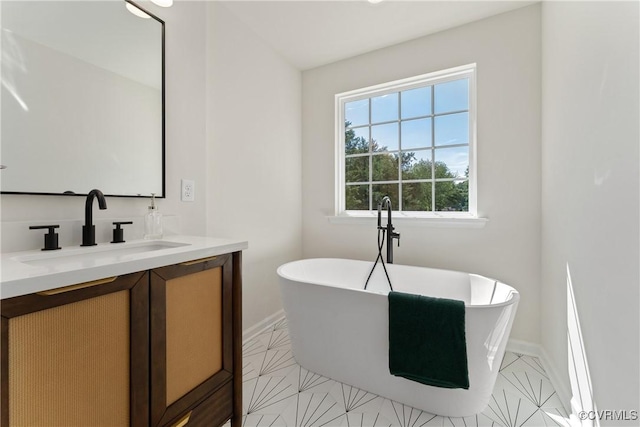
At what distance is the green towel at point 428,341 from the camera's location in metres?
1.32

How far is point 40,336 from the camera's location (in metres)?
0.69

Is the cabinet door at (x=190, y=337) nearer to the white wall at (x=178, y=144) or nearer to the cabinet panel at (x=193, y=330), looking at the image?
the cabinet panel at (x=193, y=330)

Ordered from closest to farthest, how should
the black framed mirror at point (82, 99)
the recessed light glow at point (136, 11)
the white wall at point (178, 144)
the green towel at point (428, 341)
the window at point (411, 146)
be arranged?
the black framed mirror at point (82, 99) < the white wall at point (178, 144) < the green towel at point (428, 341) < the recessed light glow at point (136, 11) < the window at point (411, 146)

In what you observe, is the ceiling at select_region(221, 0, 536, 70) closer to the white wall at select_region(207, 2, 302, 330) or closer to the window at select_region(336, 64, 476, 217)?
the white wall at select_region(207, 2, 302, 330)

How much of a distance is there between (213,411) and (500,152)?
2400 millimetres

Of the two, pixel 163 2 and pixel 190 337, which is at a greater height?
pixel 163 2

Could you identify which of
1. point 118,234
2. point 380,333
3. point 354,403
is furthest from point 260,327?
point 118,234

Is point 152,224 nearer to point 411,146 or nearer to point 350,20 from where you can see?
point 350,20

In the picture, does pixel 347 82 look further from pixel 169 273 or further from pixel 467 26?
pixel 169 273

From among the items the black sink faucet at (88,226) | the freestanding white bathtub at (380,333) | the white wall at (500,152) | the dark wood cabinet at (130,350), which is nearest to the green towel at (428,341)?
the freestanding white bathtub at (380,333)

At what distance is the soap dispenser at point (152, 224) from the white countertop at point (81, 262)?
8 cm

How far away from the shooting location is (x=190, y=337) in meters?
1.08

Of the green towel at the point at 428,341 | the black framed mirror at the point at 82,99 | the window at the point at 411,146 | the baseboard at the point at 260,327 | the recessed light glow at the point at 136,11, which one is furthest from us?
the window at the point at 411,146

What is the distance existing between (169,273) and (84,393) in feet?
1.23
